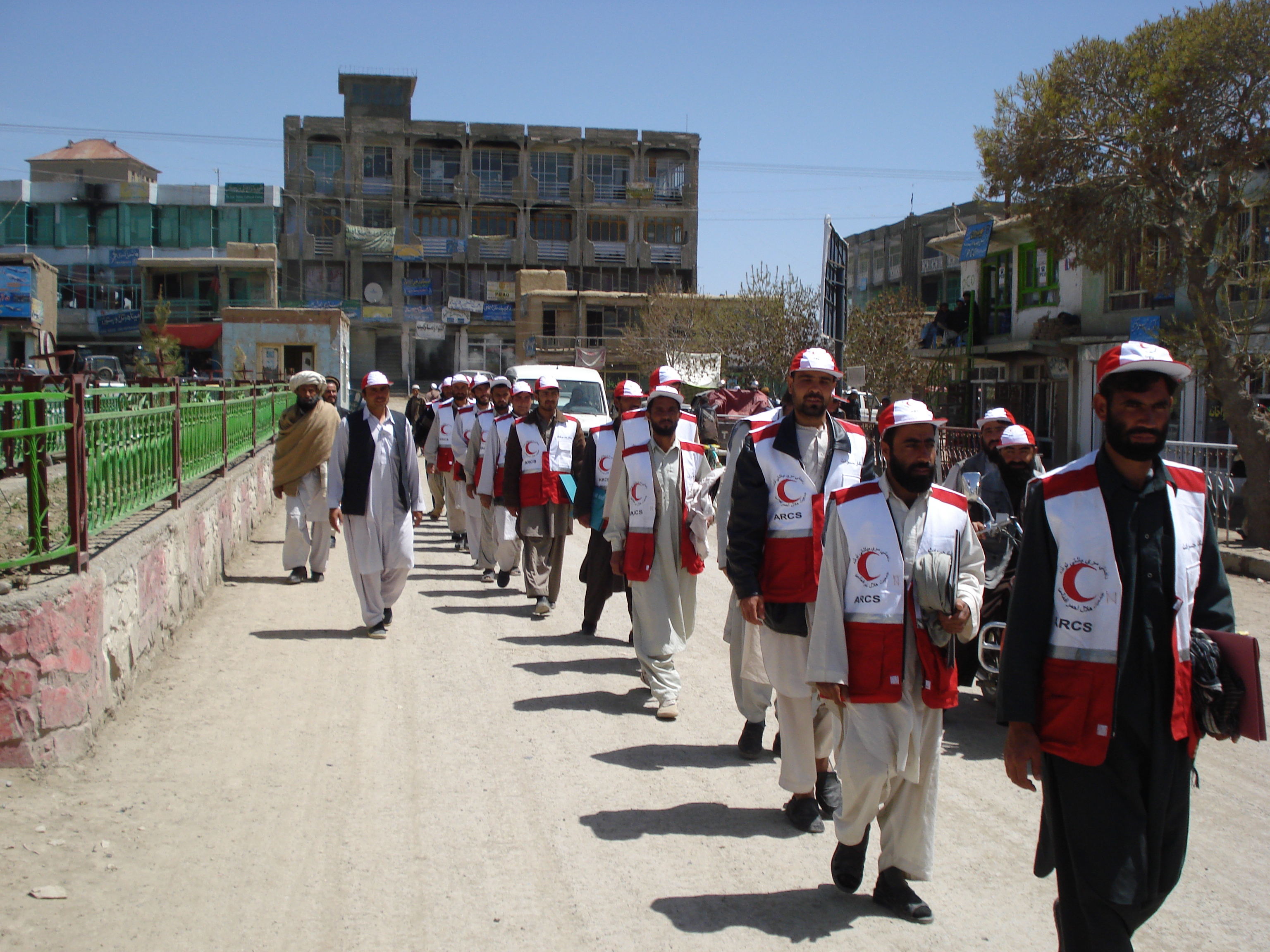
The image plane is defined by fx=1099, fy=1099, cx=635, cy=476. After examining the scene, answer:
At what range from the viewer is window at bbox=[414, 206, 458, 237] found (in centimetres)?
6669

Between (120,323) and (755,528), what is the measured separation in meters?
60.1

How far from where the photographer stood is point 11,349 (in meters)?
47.8

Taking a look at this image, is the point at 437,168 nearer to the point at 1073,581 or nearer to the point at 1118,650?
the point at 1073,581

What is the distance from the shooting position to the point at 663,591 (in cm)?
662

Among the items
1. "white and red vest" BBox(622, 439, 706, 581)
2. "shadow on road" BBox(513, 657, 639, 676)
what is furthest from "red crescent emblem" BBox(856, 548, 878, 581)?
"shadow on road" BBox(513, 657, 639, 676)

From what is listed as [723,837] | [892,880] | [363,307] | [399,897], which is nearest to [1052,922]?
Result: [892,880]

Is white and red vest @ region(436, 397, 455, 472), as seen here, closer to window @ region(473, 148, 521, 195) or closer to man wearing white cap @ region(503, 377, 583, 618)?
man wearing white cap @ region(503, 377, 583, 618)

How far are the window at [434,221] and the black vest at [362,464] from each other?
6065 cm

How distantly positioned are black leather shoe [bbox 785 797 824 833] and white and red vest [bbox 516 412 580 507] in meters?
5.06

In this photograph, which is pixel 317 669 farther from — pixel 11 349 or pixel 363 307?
pixel 363 307

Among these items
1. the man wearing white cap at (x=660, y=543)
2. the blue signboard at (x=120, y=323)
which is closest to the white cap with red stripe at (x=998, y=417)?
the man wearing white cap at (x=660, y=543)

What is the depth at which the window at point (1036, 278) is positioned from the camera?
2639 centimetres

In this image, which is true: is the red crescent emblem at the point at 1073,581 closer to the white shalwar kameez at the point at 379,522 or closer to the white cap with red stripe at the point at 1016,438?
the white cap with red stripe at the point at 1016,438

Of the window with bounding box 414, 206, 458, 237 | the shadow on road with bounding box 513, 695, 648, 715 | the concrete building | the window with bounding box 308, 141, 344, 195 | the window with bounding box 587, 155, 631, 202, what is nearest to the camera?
the shadow on road with bounding box 513, 695, 648, 715
